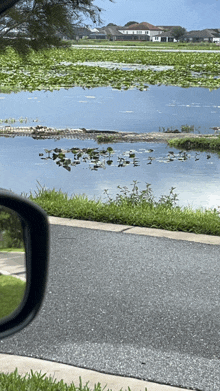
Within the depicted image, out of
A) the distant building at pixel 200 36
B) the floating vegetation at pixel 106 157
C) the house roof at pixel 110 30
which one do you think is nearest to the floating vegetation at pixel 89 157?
the floating vegetation at pixel 106 157

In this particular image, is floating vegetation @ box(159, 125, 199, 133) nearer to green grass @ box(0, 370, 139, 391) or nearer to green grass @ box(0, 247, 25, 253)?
green grass @ box(0, 370, 139, 391)

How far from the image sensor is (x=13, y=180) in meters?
10.1

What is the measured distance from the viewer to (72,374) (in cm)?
343

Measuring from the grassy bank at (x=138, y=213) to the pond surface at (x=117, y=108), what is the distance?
8552 mm

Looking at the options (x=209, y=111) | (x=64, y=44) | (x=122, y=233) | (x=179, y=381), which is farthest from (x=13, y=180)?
(x=209, y=111)

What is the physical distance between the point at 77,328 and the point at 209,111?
672 inches

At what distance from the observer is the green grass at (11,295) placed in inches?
55.6

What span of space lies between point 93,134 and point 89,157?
10.8 ft

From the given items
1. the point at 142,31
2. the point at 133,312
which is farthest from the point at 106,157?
the point at 142,31

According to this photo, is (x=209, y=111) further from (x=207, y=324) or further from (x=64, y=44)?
(x=207, y=324)

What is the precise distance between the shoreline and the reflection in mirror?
13101 millimetres

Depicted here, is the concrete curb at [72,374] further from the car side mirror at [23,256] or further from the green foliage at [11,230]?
the green foliage at [11,230]

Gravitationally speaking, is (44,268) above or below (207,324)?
above

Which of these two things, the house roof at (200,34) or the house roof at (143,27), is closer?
the house roof at (200,34)
